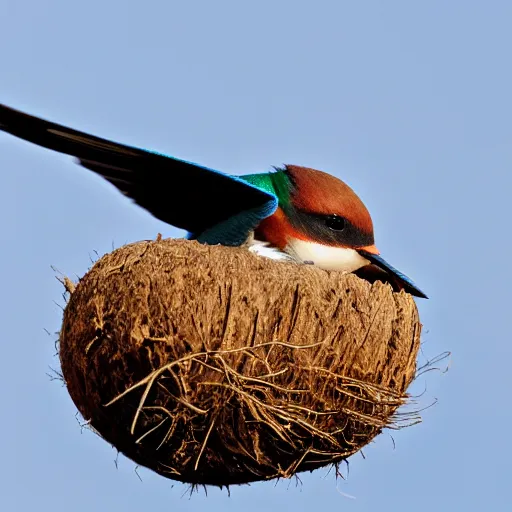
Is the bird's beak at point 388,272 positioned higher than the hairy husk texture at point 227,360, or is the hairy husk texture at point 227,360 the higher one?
the bird's beak at point 388,272

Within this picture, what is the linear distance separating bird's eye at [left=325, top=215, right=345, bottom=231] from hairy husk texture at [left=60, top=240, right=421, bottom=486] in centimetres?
89

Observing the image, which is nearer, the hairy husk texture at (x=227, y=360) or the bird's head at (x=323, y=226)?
the hairy husk texture at (x=227, y=360)

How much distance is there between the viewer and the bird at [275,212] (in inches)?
275

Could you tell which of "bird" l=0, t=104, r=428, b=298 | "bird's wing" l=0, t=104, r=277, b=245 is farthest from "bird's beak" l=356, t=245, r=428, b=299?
"bird's wing" l=0, t=104, r=277, b=245

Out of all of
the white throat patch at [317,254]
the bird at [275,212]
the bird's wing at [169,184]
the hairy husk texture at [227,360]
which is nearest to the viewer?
the hairy husk texture at [227,360]

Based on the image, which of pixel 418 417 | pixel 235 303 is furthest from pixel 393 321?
pixel 235 303

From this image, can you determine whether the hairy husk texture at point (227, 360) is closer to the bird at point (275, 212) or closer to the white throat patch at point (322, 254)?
the bird at point (275, 212)

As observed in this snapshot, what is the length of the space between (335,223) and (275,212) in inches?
13.5

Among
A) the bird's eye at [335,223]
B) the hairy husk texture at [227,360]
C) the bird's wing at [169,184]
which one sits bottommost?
the hairy husk texture at [227,360]

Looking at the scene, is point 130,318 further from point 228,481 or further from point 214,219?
point 214,219

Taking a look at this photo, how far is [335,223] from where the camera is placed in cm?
721

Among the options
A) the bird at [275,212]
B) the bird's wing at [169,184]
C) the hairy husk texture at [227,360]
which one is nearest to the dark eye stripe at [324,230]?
the bird at [275,212]

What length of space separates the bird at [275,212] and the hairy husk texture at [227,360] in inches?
29.7

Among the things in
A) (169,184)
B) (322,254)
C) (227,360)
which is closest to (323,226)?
(322,254)
